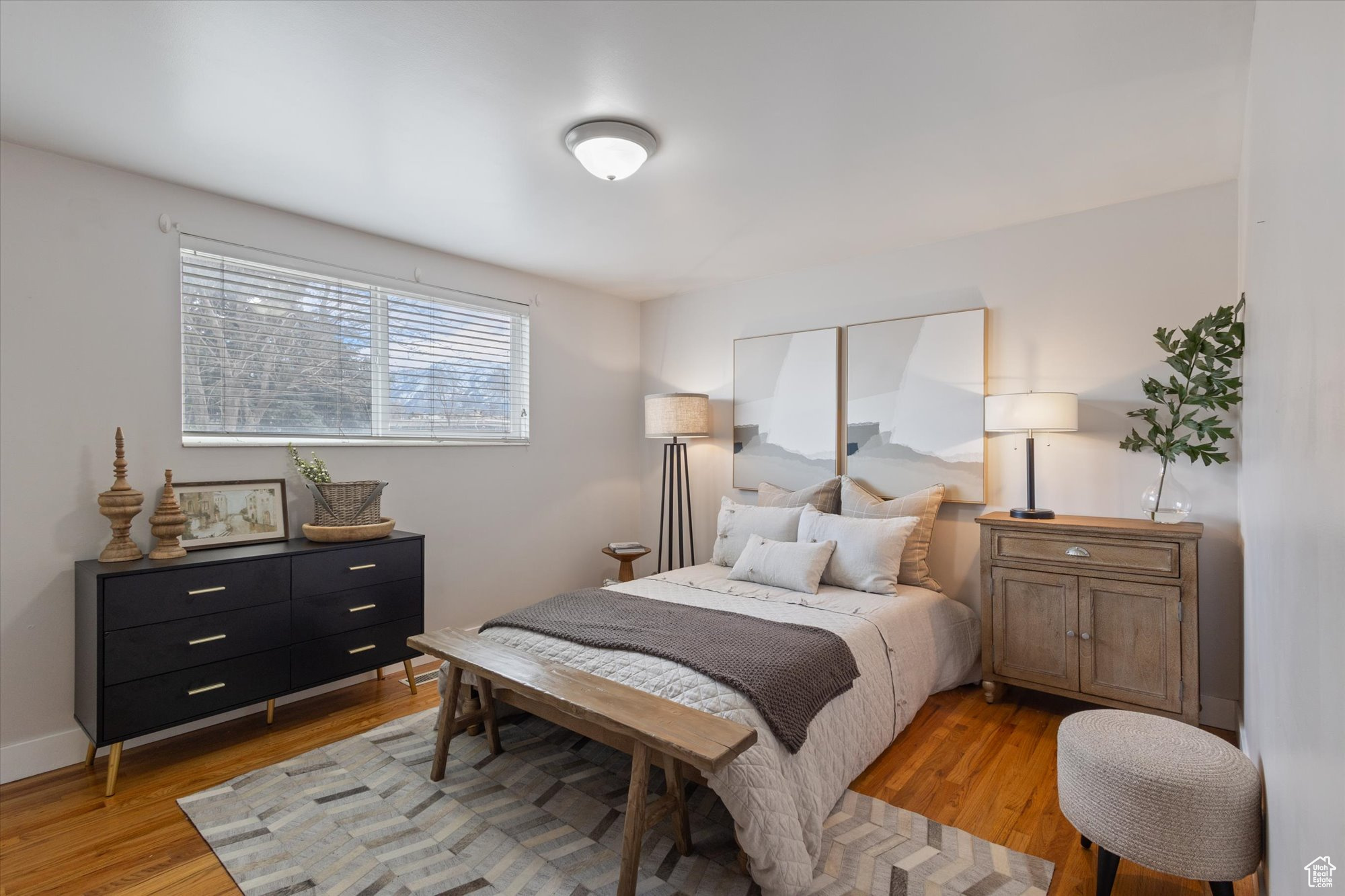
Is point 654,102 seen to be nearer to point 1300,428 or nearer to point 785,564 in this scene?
point 1300,428

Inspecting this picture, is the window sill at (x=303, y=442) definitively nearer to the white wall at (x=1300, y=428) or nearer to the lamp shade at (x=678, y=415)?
the lamp shade at (x=678, y=415)

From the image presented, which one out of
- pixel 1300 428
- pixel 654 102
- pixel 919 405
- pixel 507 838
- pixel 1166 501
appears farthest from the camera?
pixel 919 405

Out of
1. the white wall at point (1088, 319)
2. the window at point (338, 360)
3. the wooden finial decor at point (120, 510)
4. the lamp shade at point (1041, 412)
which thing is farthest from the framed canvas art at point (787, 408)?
the wooden finial decor at point (120, 510)

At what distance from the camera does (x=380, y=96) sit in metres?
2.16

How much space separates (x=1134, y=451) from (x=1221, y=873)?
6.64ft

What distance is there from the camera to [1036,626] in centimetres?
299

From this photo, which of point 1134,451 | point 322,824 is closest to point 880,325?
point 1134,451

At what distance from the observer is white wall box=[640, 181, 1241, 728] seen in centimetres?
286

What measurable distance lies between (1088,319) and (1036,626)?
157 cm

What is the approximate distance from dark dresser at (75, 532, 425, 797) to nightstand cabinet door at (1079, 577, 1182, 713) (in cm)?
325

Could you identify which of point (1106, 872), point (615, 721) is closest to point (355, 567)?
point (615, 721)

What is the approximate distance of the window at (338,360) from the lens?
3010 mm

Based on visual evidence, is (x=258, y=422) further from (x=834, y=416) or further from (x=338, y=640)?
(x=834, y=416)

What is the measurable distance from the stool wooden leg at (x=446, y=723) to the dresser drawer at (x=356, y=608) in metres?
0.80
